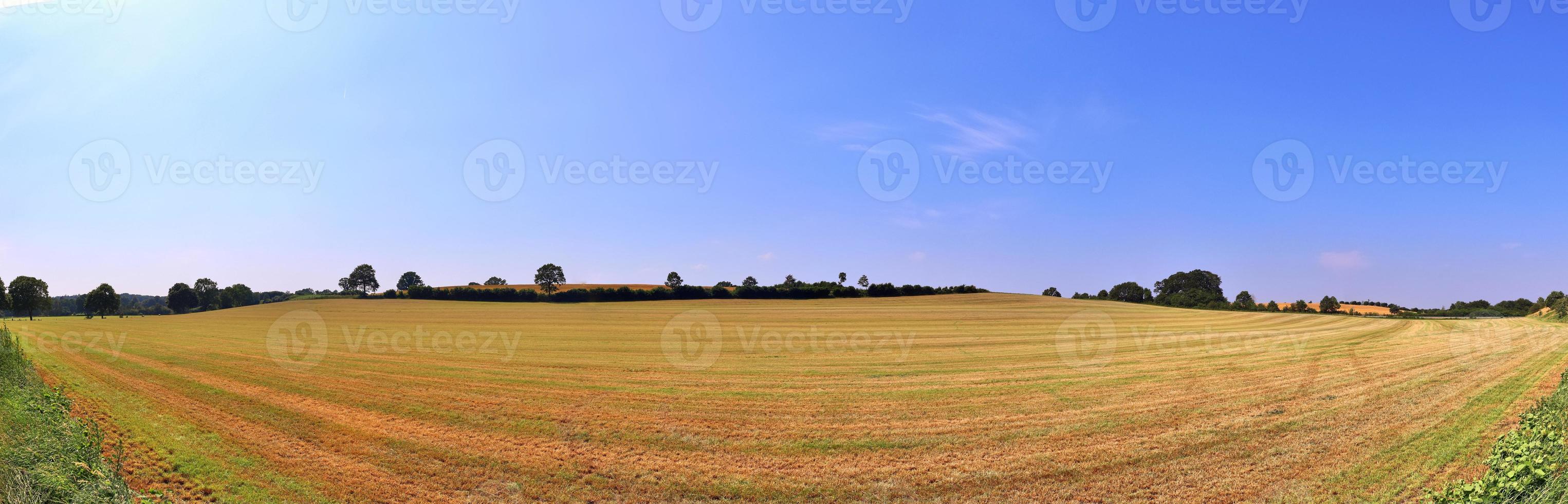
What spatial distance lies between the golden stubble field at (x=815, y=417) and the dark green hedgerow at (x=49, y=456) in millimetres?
869

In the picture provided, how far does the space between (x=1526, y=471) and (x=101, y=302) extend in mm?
134528

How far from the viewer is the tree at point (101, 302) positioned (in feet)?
273

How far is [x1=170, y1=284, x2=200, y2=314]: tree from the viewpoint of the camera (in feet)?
327

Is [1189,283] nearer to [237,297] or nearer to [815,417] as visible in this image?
[815,417]

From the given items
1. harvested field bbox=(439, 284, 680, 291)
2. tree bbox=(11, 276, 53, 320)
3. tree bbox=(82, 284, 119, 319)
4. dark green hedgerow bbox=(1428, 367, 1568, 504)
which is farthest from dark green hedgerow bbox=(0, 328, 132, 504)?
tree bbox=(82, 284, 119, 319)

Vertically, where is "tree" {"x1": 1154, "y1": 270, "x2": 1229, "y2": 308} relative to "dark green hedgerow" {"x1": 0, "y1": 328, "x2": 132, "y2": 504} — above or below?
above

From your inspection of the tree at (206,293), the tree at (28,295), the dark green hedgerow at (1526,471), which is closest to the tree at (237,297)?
the tree at (206,293)

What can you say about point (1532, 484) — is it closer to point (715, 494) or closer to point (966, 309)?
point (715, 494)

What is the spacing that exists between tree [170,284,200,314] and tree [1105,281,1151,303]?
572ft

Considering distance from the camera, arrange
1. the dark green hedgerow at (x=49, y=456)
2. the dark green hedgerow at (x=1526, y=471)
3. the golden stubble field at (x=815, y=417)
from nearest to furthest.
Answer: the dark green hedgerow at (x=1526, y=471) < the dark green hedgerow at (x=49, y=456) < the golden stubble field at (x=815, y=417)

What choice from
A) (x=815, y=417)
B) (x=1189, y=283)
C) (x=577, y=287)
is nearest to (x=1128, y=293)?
(x=1189, y=283)

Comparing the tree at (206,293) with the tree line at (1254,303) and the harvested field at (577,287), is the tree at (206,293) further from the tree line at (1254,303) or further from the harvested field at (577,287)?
the tree line at (1254,303)

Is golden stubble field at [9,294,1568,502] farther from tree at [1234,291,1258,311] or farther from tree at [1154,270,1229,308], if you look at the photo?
tree at [1154,270,1229,308]

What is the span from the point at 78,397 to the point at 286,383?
187 inches
